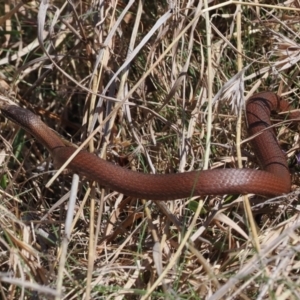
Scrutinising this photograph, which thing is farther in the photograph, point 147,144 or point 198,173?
point 147,144

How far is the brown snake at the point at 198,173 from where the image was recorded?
109 inches

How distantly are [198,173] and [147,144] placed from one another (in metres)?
0.55

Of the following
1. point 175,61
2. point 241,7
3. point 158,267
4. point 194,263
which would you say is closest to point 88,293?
point 158,267

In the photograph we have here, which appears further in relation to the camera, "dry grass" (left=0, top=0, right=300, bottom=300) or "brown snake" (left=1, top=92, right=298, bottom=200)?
"brown snake" (left=1, top=92, right=298, bottom=200)

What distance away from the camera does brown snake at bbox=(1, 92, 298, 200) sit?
2775 mm

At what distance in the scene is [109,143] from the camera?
10.7ft

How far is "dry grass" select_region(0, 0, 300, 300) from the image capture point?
259 centimetres

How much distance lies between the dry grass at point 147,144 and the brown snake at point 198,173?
0.07 meters

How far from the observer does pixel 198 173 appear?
2.76 metres

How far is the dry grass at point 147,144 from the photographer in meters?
2.59

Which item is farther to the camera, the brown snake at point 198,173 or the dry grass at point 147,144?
the brown snake at point 198,173

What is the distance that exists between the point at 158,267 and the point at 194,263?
233 mm

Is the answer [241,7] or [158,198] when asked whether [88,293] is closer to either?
[158,198]

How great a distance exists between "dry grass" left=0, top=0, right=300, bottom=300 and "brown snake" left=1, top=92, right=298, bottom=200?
0.07 m
